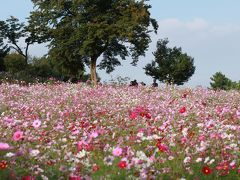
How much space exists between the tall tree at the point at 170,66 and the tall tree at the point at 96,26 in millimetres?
19043

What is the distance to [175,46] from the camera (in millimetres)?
70938

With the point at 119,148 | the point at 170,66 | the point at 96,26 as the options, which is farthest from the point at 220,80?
the point at 119,148

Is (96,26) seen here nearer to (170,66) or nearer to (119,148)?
(170,66)

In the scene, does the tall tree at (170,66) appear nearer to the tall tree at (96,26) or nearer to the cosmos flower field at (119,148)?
the tall tree at (96,26)

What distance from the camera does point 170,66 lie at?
66.4 meters

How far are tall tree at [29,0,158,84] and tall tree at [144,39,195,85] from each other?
1904cm

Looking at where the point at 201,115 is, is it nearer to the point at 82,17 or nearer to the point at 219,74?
the point at 82,17

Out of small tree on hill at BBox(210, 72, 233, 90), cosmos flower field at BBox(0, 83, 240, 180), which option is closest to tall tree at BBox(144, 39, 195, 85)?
small tree on hill at BBox(210, 72, 233, 90)

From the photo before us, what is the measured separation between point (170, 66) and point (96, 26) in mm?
25991

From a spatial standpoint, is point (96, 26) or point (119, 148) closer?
point (119, 148)

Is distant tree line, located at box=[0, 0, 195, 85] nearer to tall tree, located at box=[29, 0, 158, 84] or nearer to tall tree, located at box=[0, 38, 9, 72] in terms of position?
tall tree, located at box=[29, 0, 158, 84]

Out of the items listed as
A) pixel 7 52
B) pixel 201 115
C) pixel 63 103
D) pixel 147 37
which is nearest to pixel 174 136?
pixel 201 115

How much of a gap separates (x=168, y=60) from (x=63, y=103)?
51282 millimetres

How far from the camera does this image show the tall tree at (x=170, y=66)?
216 feet
